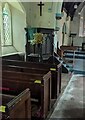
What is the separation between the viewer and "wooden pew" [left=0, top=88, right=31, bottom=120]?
1.50 m

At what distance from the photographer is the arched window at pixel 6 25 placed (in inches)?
225

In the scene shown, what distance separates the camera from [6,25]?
5867mm

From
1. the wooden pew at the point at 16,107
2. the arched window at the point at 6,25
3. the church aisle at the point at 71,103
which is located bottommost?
the church aisle at the point at 71,103

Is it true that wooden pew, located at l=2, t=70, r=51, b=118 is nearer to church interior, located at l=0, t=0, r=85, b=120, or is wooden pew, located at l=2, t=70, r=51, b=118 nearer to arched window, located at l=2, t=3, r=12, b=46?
church interior, located at l=0, t=0, r=85, b=120

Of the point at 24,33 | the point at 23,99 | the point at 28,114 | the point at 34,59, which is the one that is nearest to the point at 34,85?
the point at 28,114

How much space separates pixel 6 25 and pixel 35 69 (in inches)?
121

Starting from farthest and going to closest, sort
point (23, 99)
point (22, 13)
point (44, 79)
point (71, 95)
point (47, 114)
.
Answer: point (22, 13) → point (71, 95) → point (47, 114) → point (44, 79) → point (23, 99)

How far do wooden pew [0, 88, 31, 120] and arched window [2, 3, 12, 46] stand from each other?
411 centimetres

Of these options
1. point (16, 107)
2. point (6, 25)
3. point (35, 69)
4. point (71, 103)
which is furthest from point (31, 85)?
point (6, 25)

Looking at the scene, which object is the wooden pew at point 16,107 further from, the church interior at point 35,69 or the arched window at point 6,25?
the arched window at point 6,25

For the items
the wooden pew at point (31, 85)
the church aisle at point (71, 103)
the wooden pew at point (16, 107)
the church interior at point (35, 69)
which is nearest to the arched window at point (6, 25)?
the church interior at point (35, 69)

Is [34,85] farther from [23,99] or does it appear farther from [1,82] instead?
[23,99]

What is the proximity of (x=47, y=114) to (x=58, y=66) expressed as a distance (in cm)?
103

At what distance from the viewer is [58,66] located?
11.9 ft
